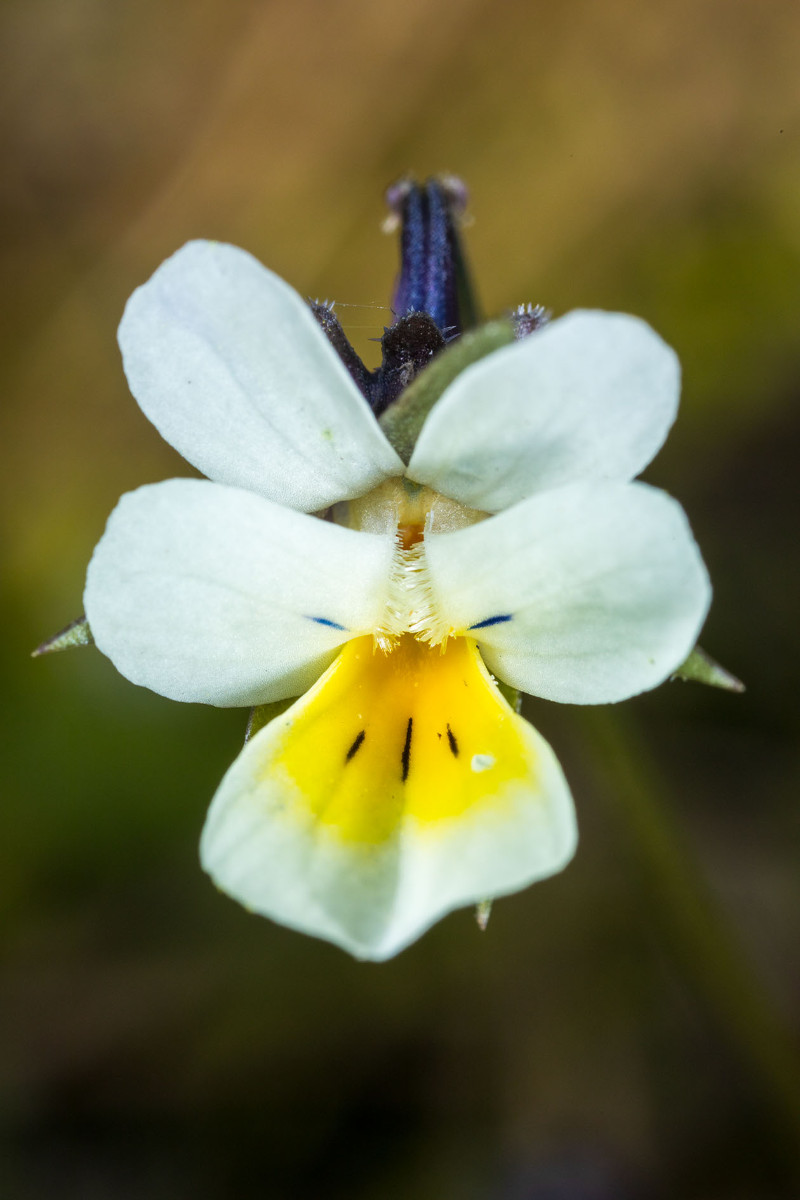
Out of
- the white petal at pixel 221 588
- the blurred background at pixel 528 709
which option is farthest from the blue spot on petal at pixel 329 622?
the blurred background at pixel 528 709

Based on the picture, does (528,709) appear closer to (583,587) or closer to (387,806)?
(387,806)

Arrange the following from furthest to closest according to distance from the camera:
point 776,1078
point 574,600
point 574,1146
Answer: point 574,1146
point 776,1078
point 574,600

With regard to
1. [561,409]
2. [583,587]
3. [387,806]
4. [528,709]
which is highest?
[561,409]

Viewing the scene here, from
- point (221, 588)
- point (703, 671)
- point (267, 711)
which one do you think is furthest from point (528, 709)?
point (221, 588)

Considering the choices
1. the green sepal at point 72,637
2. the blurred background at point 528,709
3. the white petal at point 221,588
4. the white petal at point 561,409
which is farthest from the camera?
the blurred background at point 528,709

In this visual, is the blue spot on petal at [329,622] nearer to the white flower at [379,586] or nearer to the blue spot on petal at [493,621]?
the white flower at [379,586]

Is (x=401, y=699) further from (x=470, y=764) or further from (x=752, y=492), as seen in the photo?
(x=752, y=492)

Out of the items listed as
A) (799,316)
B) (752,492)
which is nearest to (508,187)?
(799,316)
